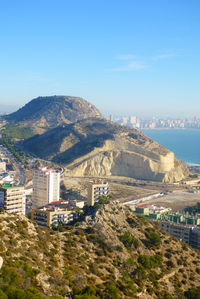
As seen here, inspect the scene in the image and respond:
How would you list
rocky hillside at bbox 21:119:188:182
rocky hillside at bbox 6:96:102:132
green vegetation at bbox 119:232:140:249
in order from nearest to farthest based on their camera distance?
green vegetation at bbox 119:232:140:249
rocky hillside at bbox 21:119:188:182
rocky hillside at bbox 6:96:102:132

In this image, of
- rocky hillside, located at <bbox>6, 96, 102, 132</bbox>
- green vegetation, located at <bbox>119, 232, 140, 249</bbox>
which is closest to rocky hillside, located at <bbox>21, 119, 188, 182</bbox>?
rocky hillside, located at <bbox>6, 96, 102, 132</bbox>

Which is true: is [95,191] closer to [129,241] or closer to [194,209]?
[129,241]

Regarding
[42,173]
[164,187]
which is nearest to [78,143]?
[164,187]

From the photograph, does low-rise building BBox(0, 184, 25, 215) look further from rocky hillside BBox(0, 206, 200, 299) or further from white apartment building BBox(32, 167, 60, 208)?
rocky hillside BBox(0, 206, 200, 299)

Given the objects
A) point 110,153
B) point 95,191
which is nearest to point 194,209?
point 95,191

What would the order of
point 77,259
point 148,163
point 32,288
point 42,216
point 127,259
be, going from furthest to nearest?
point 148,163 < point 42,216 < point 127,259 < point 77,259 < point 32,288

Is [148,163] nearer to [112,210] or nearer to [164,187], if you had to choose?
[164,187]
